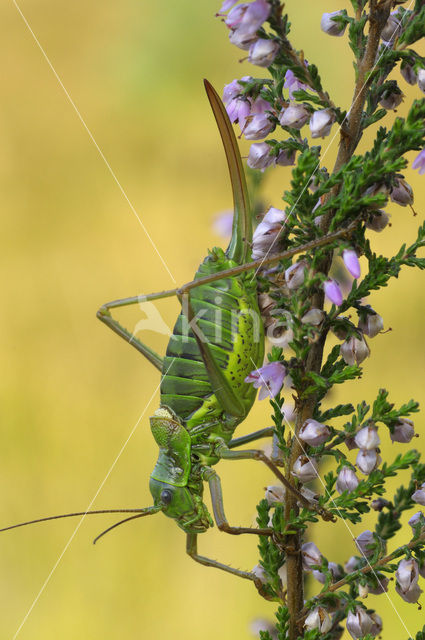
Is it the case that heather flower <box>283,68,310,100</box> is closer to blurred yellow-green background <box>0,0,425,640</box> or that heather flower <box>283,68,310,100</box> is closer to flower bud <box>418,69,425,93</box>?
flower bud <box>418,69,425,93</box>

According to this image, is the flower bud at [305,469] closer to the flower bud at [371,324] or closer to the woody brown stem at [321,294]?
the woody brown stem at [321,294]

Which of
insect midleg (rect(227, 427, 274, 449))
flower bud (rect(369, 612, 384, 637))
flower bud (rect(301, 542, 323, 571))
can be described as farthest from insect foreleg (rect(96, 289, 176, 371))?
flower bud (rect(369, 612, 384, 637))

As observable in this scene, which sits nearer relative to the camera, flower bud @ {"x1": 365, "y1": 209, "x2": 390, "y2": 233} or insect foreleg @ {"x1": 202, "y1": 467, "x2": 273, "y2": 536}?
flower bud @ {"x1": 365, "y1": 209, "x2": 390, "y2": 233}

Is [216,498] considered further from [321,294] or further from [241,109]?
[241,109]

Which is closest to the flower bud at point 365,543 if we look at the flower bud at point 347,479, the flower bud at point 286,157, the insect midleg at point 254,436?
the flower bud at point 347,479

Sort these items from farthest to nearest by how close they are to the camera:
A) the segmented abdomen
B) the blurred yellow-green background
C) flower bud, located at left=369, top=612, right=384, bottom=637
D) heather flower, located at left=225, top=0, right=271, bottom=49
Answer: the blurred yellow-green background, the segmented abdomen, flower bud, located at left=369, top=612, right=384, bottom=637, heather flower, located at left=225, top=0, right=271, bottom=49

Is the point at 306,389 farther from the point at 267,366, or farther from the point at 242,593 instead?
the point at 242,593
